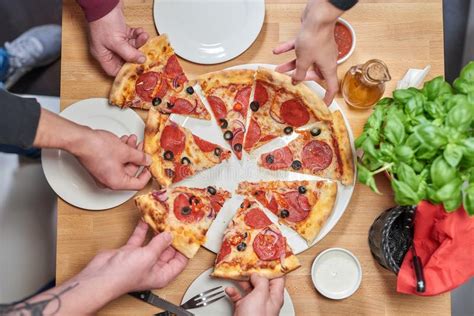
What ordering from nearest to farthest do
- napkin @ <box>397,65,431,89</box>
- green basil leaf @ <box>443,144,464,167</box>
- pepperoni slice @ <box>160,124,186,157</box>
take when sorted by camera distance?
green basil leaf @ <box>443,144,464,167</box>, napkin @ <box>397,65,431,89</box>, pepperoni slice @ <box>160,124,186,157</box>

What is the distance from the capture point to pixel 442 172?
142 cm

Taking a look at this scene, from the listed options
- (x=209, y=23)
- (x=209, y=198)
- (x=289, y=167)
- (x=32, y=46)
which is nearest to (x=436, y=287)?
(x=289, y=167)

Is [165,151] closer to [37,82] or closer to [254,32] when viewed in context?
[254,32]

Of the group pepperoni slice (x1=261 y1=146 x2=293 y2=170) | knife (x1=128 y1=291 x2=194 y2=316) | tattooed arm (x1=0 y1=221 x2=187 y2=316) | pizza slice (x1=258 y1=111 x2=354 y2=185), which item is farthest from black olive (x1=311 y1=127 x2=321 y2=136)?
knife (x1=128 y1=291 x2=194 y2=316)

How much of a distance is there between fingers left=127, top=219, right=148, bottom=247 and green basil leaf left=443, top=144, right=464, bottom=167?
43.2 inches

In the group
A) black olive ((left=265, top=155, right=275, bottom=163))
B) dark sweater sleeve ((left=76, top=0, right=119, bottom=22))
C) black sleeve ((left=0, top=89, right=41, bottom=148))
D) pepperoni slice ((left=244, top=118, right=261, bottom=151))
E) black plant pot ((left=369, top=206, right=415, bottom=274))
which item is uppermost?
dark sweater sleeve ((left=76, top=0, right=119, bottom=22))

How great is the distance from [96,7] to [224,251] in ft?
3.41

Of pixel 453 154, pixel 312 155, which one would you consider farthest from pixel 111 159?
pixel 453 154

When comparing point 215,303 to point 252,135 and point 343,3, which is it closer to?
point 252,135

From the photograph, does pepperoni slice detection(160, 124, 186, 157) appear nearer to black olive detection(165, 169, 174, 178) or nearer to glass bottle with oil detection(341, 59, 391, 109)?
black olive detection(165, 169, 174, 178)

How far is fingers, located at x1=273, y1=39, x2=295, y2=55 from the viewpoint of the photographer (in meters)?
1.99

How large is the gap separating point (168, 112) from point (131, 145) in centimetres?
24

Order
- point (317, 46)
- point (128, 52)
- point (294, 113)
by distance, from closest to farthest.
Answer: point (317, 46)
point (128, 52)
point (294, 113)

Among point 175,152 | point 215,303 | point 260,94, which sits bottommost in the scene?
point 215,303
